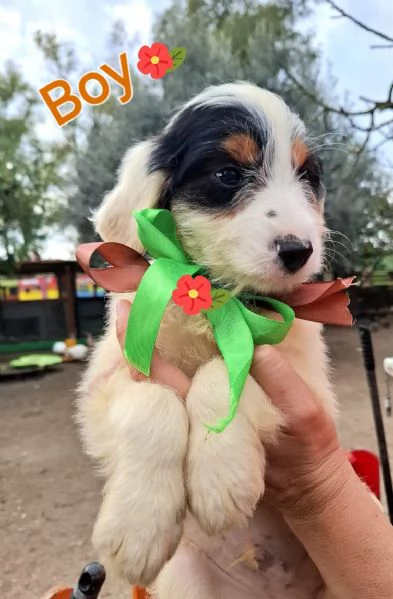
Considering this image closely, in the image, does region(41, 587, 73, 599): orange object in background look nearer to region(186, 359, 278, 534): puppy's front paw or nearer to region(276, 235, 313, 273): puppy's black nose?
region(186, 359, 278, 534): puppy's front paw

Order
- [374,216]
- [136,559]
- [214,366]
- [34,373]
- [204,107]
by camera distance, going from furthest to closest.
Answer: [34,373] < [374,216] < [204,107] < [214,366] < [136,559]

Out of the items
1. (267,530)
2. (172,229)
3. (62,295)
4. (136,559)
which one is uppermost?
(172,229)

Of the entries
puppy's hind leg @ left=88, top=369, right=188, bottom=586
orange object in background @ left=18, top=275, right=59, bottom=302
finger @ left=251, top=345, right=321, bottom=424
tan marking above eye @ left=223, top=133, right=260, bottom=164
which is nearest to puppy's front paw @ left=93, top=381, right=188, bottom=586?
puppy's hind leg @ left=88, top=369, right=188, bottom=586

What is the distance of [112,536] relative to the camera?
4.04 ft

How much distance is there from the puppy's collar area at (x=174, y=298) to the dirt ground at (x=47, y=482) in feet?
3.32

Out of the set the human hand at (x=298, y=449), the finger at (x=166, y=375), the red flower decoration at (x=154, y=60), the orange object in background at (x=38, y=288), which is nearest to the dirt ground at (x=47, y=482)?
the human hand at (x=298, y=449)

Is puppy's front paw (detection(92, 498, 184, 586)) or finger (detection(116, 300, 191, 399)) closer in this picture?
puppy's front paw (detection(92, 498, 184, 586))

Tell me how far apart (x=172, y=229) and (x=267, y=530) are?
93 cm

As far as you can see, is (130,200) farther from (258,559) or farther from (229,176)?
(258,559)

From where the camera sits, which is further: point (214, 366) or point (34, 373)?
point (34, 373)

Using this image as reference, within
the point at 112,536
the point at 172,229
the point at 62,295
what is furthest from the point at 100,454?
the point at 62,295

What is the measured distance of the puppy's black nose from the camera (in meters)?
1.41

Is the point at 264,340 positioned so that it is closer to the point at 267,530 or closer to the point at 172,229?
the point at 172,229

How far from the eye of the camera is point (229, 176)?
158 centimetres
